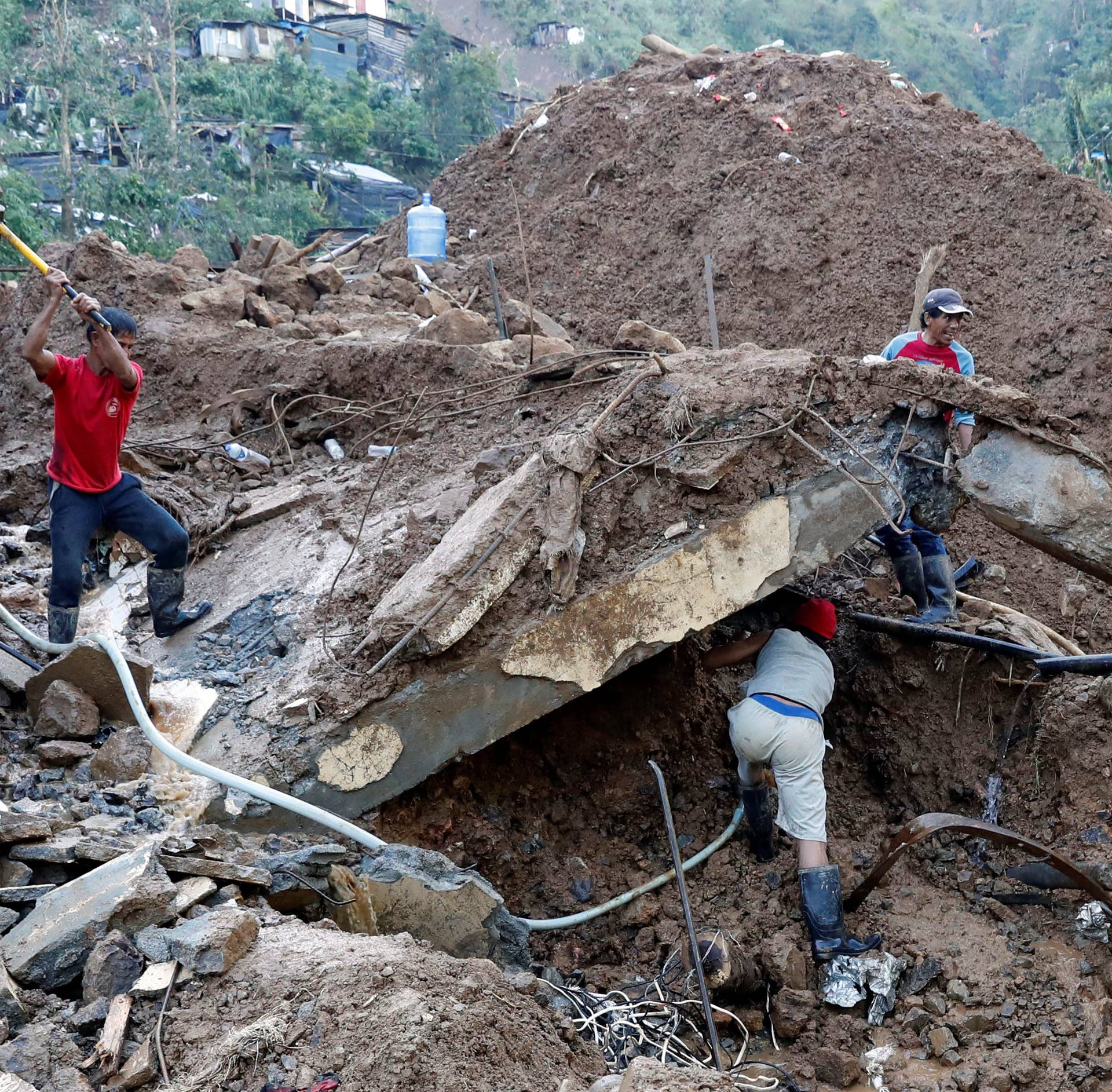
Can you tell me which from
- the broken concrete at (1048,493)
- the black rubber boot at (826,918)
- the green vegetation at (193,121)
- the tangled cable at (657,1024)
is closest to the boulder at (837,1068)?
the tangled cable at (657,1024)

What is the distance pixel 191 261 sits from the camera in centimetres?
1044

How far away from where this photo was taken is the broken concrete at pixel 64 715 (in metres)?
4.05

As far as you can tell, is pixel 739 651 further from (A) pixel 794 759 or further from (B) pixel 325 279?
(B) pixel 325 279

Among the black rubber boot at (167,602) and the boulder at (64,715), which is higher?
the boulder at (64,715)

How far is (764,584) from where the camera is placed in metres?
4.23

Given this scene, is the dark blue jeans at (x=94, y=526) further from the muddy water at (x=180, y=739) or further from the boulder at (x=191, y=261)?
the boulder at (x=191, y=261)

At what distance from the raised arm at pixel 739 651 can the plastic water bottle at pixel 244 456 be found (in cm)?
367

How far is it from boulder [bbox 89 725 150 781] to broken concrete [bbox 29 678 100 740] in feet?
0.46

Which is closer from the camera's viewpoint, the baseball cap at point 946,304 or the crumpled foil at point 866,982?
the crumpled foil at point 866,982

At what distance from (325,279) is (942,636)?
7029 millimetres

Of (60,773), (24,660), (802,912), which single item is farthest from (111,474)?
(802,912)

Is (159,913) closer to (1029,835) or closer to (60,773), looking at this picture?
(60,773)

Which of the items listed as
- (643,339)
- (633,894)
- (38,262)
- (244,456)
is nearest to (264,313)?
(244,456)

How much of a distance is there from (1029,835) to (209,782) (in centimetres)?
343
